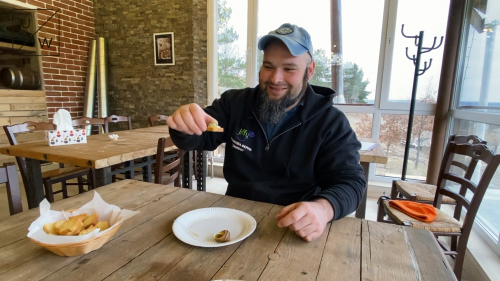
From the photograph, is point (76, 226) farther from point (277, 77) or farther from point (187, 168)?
point (187, 168)

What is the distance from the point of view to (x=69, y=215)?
79 centimetres

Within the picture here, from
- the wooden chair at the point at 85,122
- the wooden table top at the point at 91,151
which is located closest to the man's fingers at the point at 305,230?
the wooden table top at the point at 91,151

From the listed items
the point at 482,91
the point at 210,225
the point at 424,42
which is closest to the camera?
the point at 210,225

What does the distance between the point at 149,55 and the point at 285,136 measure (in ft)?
11.0

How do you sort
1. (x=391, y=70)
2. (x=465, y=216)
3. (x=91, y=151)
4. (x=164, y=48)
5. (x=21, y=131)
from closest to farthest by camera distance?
(x=465, y=216) < (x=91, y=151) < (x=21, y=131) < (x=391, y=70) < (x=164, y=48)

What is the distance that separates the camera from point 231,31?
3.81 metres

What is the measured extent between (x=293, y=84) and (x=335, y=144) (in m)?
0.37

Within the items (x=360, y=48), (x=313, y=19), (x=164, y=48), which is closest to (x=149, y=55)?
(x=164, y=48)

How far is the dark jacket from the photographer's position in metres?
1.19

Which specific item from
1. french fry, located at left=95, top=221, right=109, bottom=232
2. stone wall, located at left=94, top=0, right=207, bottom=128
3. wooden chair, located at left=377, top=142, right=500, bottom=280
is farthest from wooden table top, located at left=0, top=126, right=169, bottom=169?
wooden chair, located at left=377, top=142, right=500, bottom=280

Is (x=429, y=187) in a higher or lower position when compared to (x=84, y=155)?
lower

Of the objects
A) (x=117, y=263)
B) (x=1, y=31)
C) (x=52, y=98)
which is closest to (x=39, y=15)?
(x=1, y=31)

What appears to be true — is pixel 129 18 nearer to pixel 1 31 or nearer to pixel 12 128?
pixel 1 31

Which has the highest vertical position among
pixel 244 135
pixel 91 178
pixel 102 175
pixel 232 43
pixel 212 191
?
pixel 232 43
